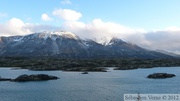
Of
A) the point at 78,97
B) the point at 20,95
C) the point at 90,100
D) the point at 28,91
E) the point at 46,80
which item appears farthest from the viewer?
the point at 46,80

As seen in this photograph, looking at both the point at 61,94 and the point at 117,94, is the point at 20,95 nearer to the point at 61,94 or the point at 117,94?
the point at 61,94

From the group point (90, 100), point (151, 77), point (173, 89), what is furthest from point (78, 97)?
point (151, 77)

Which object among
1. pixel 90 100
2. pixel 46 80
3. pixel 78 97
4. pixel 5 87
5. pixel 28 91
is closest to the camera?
pixel 90 100

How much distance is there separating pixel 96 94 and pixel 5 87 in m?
38.2

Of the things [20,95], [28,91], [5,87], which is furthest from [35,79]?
[20,95]

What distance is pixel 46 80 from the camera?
131625mm

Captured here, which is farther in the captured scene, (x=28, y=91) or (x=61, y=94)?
(x=28, y=91)

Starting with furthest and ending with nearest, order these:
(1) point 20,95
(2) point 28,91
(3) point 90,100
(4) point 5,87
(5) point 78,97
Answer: (4) point 5,87 < (2) point 28,91 < (1) point 20,95 < (5) point 78,97 < (3) point 90,100

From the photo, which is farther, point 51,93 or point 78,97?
point 51,93

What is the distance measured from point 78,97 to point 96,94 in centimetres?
691

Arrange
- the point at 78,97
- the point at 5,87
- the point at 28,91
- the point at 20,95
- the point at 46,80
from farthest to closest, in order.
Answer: the point at 46,80 < the point at 5,87 < the point at 28,91 < the point at 20,95 < the point at 78,97

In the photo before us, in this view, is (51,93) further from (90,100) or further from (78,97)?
(90,100)

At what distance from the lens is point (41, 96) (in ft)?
290

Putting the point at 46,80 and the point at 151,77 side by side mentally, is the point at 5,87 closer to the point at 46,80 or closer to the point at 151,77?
the point at 46,80
